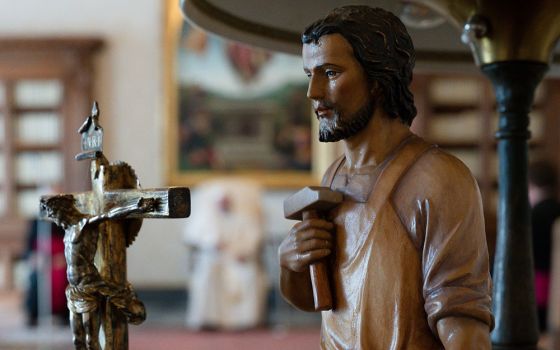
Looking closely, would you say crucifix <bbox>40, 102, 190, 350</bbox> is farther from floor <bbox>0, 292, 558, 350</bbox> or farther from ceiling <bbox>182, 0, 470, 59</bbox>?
floor <bbox>0, 292, 558, 350</bbox>

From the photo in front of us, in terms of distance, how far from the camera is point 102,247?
1603 millimetres

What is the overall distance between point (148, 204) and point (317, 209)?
0.30m

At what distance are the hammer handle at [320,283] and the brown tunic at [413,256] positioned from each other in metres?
0.03

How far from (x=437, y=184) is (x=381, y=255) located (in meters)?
0.14

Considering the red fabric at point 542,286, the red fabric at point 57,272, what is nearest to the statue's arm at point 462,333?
the red fabric at point 542,286

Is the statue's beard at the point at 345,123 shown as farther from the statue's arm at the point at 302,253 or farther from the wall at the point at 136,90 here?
the wall at the point at 136,90

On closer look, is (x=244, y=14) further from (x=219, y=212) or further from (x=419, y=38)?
(x=219, y=212)

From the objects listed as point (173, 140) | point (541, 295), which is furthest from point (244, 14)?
point (173, 140)

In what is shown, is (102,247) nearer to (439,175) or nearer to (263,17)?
(439,175)

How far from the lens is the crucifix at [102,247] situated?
1.56m

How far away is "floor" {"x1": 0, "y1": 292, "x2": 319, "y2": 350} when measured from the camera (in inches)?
288

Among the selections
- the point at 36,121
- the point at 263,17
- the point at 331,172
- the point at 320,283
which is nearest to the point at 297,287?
the point at 320,283

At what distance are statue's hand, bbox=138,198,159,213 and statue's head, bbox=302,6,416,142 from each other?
381mm

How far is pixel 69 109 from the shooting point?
9.80m
